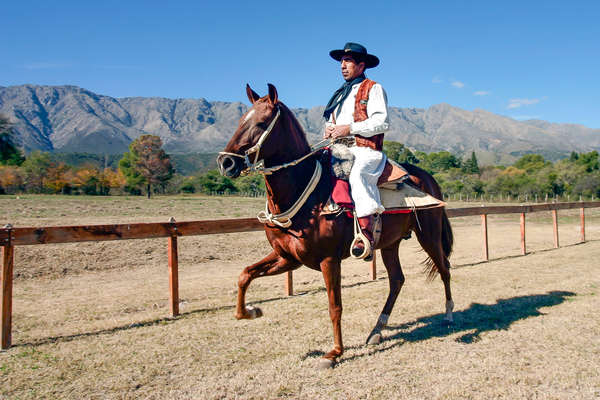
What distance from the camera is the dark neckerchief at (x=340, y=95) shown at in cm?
445

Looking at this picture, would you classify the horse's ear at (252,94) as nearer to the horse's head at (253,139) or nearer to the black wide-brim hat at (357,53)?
the horse's head at (253,139)

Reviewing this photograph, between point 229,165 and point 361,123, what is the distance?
1550mm

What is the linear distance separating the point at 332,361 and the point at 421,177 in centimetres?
289

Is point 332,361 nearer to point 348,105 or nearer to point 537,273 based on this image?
point 348,105

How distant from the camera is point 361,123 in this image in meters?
4.09

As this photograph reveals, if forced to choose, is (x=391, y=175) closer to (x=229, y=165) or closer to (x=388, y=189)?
(x=388, y=189)

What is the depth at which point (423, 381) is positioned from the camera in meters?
3.45

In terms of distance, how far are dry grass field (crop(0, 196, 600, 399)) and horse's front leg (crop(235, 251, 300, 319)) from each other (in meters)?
0.51

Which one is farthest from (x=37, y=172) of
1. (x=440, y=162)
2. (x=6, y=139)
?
(x=440, y=162)

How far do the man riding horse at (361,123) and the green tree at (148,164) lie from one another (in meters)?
63.0

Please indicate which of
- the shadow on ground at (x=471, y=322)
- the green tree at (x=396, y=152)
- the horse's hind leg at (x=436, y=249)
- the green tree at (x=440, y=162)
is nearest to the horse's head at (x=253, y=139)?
the shadow on ground at (x=471, y=322)

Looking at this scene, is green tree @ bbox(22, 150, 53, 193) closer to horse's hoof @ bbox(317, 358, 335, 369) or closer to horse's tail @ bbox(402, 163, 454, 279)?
horse's tail @ bbox(402, 163, 454, 279)

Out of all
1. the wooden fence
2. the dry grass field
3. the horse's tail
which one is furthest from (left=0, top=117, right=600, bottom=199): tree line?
the wooden fence

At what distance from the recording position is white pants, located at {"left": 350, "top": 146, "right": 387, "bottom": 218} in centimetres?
399
